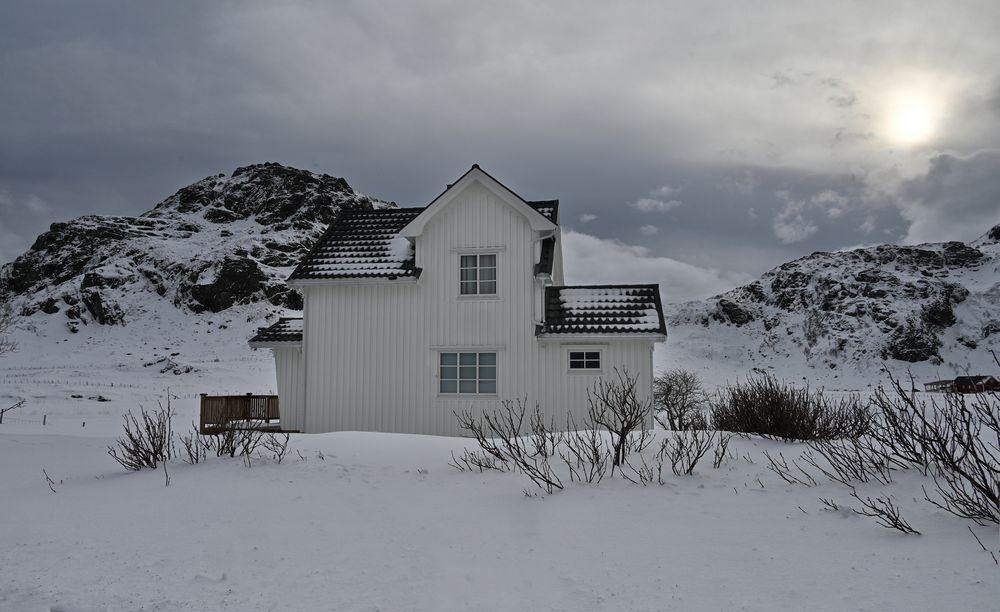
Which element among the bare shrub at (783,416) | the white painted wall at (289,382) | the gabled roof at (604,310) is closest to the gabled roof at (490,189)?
the gabled roof at (604,310)

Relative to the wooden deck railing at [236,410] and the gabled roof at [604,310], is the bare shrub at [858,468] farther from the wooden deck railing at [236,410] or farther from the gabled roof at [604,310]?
the wooden deck railing at [236,410]

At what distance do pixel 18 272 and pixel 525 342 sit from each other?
3222 inches

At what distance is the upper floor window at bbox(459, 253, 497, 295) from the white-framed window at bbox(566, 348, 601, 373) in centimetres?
251

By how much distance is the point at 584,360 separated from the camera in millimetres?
15680

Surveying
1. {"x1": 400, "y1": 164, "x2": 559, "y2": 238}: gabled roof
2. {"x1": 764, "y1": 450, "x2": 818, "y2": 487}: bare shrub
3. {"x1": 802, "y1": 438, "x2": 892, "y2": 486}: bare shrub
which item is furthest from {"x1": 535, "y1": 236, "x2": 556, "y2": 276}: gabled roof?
{"x1": 802, "y1": 438, "x2": 892, "y2": 486}: bare shrub

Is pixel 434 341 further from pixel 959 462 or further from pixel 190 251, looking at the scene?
pixel 190 251

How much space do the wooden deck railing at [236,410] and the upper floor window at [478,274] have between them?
6399 millimetres

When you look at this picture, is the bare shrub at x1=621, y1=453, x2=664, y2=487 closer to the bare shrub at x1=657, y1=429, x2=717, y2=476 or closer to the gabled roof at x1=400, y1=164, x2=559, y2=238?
the bare shrub at x1=657, y1=429, x2=717, y2=476

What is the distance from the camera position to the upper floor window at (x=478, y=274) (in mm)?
16203

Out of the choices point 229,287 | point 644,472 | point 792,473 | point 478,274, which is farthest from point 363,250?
point 229,287

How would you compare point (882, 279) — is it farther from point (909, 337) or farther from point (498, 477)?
point (498, 477)

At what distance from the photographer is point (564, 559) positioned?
5578 mm

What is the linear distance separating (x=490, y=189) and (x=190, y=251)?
66.6 m

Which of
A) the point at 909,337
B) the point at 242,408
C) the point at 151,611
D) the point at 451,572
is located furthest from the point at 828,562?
the point at 909,337
